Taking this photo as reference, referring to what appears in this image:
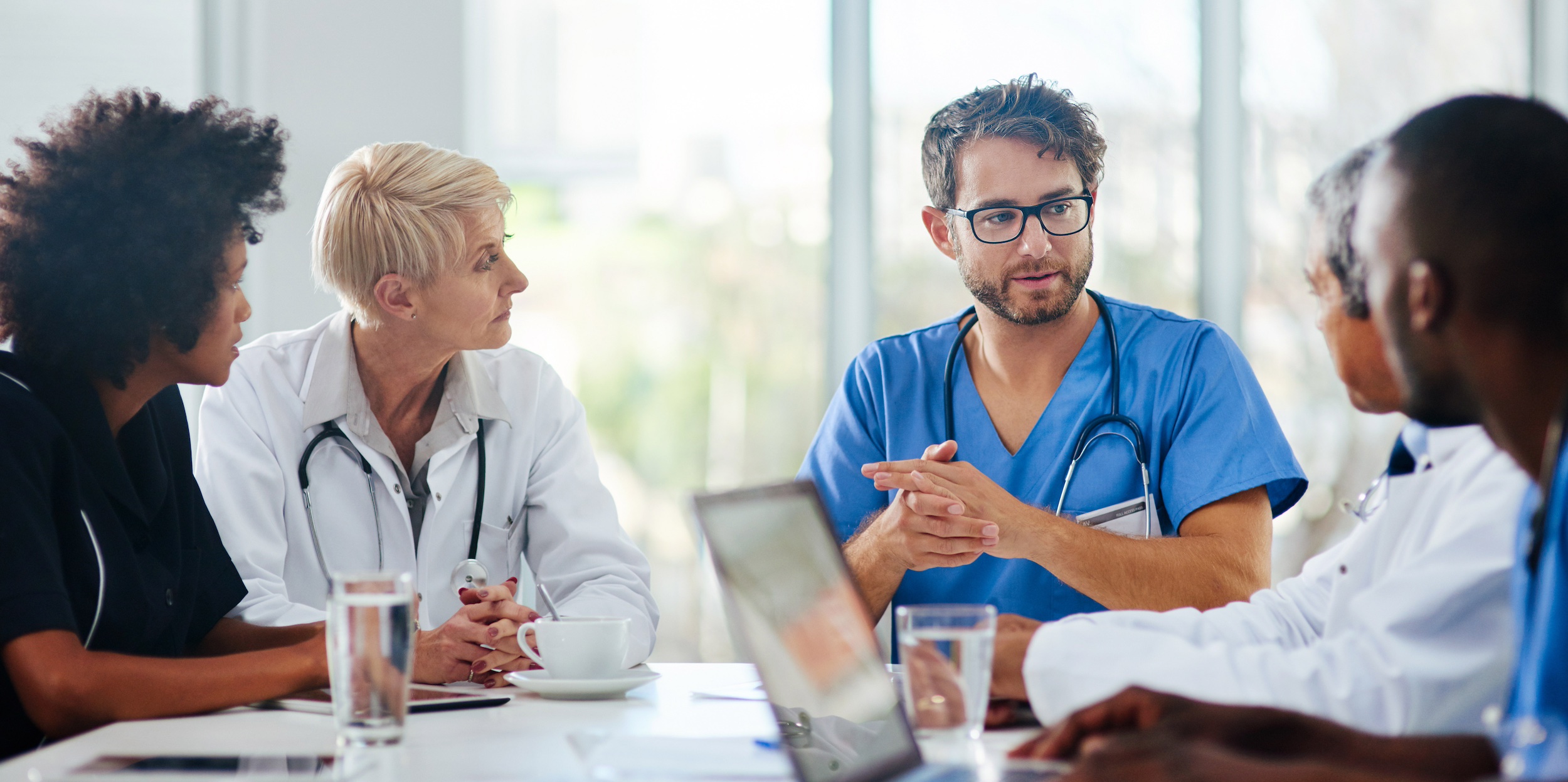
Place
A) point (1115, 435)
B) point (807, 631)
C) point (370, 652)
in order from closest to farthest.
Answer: point (807, 631)
point (370, 652)
point (1115, 435)

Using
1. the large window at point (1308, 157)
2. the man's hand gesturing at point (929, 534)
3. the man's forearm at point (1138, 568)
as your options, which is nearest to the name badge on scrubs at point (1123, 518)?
the man's forearm at point (1138, 568)

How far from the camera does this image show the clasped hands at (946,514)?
5.49 ft

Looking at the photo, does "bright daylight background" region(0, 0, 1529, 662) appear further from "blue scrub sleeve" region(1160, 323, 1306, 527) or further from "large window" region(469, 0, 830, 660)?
"blue scrub sleeve" region(1160, 323, 1306, 527)

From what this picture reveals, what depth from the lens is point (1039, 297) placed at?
1998 millimetres

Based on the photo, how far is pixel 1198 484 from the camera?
184 cm

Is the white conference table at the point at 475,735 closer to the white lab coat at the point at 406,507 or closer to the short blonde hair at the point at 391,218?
the white lab coat at the point at 406,507

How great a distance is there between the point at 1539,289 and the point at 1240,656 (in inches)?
15.8

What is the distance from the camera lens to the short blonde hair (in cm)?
205

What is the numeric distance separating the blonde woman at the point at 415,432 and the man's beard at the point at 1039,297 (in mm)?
773

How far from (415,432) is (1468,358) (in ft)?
5.63

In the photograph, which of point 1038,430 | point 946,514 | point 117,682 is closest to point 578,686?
point 117,682

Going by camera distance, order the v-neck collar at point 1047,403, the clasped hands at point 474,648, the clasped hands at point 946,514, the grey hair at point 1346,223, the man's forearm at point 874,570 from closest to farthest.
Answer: the grey hair at point 1346,223, the clasped hands at point 474,648, the clasped hands at point 946,514, the man's forearm at point 874,570, the v-neck collar at point 1047,403

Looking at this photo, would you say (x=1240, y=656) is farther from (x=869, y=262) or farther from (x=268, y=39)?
(x=268, y=39)

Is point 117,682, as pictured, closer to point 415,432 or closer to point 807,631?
point 807,631
